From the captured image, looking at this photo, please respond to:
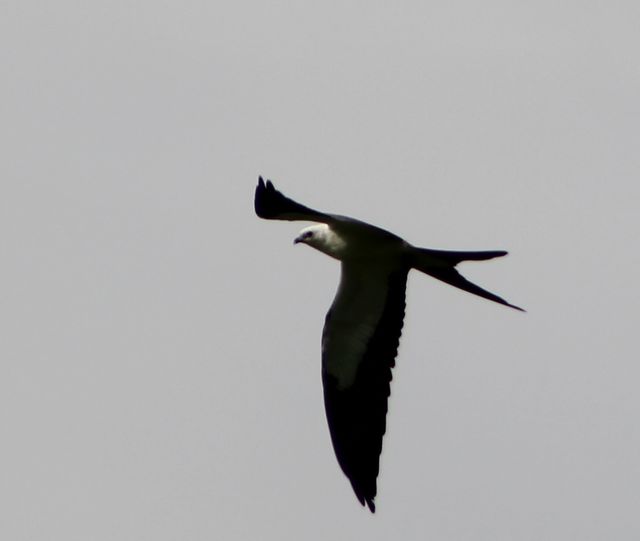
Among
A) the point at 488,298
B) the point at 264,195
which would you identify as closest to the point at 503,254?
the point at 488,298

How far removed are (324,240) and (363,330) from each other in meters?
0.80

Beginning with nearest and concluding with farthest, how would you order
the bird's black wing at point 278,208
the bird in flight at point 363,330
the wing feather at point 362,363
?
the bird's black wing at point 278,208 → the bird in flight at point 363,330 → the wing feather at point 362,363

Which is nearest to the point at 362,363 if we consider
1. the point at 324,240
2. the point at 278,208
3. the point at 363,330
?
the point at 363,330

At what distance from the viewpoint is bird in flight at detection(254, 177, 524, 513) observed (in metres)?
8.30

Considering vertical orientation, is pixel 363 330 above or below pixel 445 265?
below

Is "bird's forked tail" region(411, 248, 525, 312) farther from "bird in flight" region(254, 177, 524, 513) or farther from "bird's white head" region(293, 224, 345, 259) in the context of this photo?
"bird's white head" region(293, 224, 345, 259)

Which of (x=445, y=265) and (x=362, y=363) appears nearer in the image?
(x=445, y=265)

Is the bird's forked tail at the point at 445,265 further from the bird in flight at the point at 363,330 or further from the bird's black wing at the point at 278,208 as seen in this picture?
the bird's black wing at the point at 278,208

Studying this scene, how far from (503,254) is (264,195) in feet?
5.46

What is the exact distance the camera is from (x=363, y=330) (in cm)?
874

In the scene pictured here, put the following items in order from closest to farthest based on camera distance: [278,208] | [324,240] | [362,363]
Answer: [278,208]
[324,240]
[362,363]

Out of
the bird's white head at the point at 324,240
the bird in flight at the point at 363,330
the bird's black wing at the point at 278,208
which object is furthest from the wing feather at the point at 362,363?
the bird's black wing at the point at 278,208

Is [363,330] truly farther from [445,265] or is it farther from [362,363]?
[445,265]

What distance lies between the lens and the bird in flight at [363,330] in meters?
8.30
